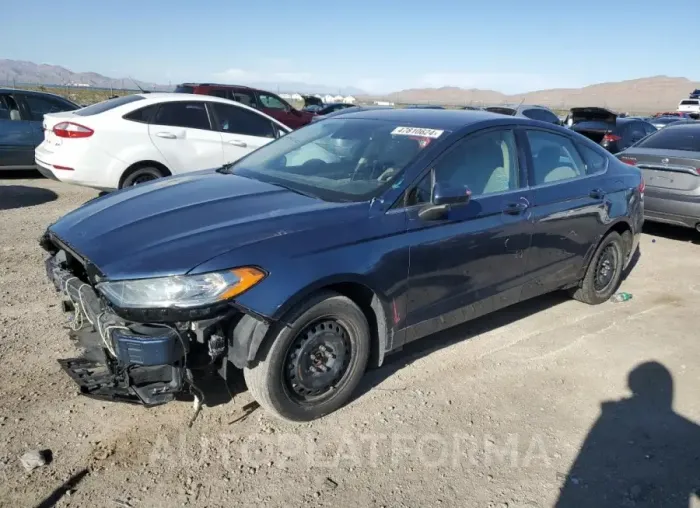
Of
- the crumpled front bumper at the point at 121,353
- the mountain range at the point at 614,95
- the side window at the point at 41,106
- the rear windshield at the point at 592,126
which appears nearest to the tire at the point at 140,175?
the side window at the point at 41,106

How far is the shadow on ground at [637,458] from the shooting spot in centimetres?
286

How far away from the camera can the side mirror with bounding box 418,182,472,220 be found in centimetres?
341

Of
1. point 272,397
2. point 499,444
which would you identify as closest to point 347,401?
point 272,397

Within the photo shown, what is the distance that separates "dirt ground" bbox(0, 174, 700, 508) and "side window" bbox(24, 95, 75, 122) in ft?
21.5

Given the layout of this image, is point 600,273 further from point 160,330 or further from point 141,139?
point 141,139

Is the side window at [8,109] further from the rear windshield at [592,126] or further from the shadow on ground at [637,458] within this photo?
the rear windshield at [592,126]

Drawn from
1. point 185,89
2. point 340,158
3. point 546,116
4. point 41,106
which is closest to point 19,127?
point 41,106

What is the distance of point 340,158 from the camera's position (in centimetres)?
403

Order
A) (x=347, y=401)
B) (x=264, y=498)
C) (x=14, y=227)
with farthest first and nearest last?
(x=14, y=227)
(x=347, y=401)
(x=264, y=498)

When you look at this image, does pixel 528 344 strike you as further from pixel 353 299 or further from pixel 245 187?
pixel 245 187

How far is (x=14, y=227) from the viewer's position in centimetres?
677

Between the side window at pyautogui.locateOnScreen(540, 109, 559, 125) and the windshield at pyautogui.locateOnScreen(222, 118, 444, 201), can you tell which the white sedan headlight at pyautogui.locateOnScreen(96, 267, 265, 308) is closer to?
the windshield at pyautogui.locateOnScreen(222, 118, 444, 201)

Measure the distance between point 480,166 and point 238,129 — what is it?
17.3 feet

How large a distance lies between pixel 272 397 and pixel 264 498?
515mm
